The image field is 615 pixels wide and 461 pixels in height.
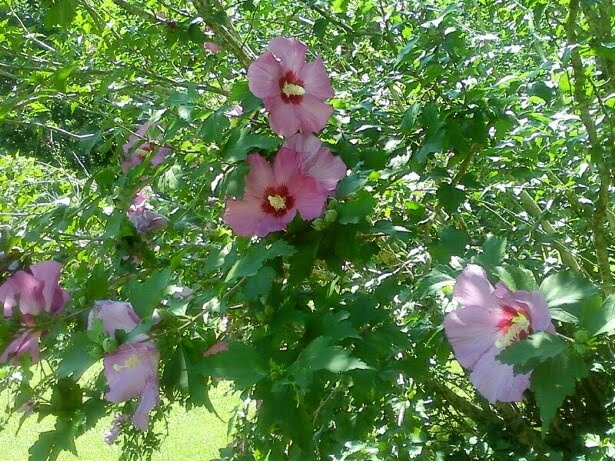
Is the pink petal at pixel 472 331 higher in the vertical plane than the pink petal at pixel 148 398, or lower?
lower

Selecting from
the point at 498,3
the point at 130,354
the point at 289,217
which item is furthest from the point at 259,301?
the point at 498,3

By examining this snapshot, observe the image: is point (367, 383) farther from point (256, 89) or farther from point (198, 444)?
point (198, 444)

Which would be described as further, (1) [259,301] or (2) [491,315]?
(1) [259,301]

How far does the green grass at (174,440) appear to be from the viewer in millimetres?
4168

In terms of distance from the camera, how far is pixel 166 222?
1.32 metres

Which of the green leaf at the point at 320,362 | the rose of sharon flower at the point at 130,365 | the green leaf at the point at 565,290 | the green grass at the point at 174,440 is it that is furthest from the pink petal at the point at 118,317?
the green grass at the point at 174,440

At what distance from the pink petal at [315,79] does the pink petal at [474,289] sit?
0.47 meters

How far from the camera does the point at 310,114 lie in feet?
3.82

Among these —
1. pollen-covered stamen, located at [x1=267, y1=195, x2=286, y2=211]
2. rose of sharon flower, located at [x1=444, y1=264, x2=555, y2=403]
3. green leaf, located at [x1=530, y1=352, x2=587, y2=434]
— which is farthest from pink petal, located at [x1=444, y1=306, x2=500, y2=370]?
pollen-covered stamen, located at [x1=267, y1=195, x2=286, y2=211]

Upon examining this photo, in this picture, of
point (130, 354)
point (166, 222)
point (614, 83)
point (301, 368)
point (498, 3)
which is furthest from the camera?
point (498, 3)

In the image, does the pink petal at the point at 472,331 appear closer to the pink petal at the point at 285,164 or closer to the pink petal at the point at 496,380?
the pink petal at the point at 496,380

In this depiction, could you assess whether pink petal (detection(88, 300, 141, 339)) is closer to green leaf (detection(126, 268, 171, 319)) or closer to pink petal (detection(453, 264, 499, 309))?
green leaf (detection(126, 268, 171, 319))

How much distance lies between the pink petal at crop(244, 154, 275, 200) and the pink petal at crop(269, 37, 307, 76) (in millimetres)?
169

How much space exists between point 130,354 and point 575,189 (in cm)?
137
